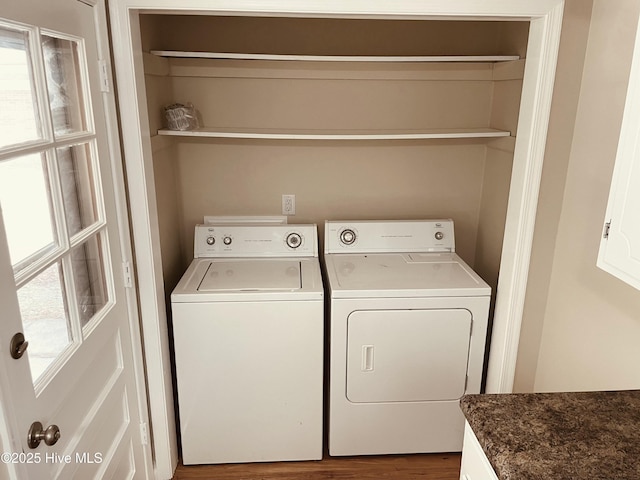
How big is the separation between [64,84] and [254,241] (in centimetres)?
124

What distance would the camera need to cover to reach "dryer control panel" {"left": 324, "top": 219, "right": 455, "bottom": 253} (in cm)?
251

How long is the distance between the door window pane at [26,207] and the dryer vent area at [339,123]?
921 millimetres

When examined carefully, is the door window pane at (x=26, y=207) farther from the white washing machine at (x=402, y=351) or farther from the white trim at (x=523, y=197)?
the white trim at (x=523, y=197)

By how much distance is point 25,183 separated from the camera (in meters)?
1.18

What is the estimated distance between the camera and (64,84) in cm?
139

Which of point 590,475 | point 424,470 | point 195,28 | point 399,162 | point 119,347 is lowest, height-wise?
point 424,470

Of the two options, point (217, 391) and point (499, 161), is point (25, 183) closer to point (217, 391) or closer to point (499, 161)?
point (217, 391)

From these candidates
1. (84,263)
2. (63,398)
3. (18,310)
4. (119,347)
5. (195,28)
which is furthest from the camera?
(195,28)

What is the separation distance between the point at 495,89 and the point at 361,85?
0.69 m

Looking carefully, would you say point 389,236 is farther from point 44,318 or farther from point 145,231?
point 44,318

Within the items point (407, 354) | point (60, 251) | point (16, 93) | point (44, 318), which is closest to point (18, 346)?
point (44, 318)

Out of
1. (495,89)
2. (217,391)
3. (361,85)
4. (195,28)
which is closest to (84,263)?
(217,391)

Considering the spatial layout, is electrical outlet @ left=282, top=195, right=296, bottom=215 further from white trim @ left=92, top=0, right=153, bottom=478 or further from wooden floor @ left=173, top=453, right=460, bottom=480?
wooden floor @ left=173, top=453, right=460, bottom=480

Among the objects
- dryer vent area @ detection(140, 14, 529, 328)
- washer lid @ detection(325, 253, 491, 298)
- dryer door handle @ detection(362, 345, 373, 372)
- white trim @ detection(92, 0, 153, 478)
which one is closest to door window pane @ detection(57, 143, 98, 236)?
white trim @ detection(92, 0, 153, 478)
